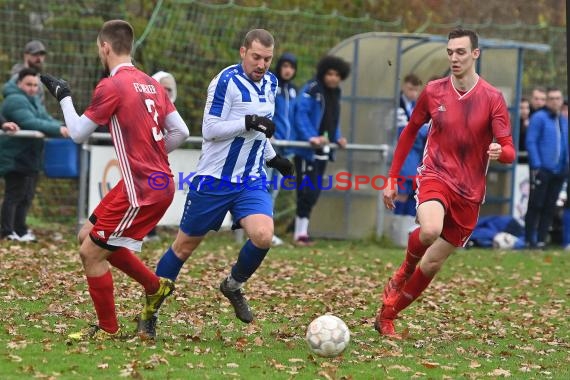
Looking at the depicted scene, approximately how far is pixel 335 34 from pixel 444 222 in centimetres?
1006

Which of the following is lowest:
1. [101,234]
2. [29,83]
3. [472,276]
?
[472,276]

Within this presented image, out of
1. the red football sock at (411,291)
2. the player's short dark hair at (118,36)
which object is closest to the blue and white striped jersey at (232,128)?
the player's short dark hair at (118,36)

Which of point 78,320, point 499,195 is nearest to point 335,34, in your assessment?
point 499,195

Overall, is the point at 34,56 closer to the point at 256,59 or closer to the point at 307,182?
the point at 307,182

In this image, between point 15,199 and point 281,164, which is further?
point 15,199

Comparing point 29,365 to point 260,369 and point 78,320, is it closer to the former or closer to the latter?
point 260,369

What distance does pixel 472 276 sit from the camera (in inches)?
537

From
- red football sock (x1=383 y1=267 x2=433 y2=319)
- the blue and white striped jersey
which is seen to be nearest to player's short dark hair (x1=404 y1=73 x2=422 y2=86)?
red football sock (x1=383 y1=267 x2=433 y2=319)

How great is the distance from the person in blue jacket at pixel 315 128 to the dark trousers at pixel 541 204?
3149 mm

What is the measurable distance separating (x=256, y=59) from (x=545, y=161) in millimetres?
9306

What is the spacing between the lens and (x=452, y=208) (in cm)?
898

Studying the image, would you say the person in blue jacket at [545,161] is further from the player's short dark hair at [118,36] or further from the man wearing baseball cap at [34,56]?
the player's short dark hair at [118,36]

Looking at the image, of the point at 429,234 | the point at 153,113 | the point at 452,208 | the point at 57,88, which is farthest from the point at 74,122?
the point at 452,208

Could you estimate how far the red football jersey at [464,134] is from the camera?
8.96m
